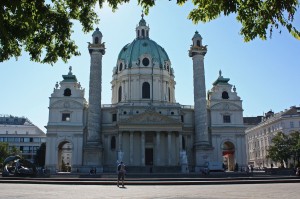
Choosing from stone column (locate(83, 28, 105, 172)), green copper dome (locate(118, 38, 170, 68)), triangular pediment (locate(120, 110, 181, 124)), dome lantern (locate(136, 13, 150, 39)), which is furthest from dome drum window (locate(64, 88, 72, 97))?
dome lantern (locate(136, 13, 150, 39))

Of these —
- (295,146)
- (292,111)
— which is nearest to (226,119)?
(295,146)

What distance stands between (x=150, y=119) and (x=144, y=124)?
1552 mm

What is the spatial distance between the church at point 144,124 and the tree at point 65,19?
152 ft

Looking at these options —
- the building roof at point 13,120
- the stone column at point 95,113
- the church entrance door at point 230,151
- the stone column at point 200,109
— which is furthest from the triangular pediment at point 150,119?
the building roof at point 13,120

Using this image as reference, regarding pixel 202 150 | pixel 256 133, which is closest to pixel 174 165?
pixel 202 150

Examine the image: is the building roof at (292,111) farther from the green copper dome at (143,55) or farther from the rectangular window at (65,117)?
the rectangular window at (65,117)

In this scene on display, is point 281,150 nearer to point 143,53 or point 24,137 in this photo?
point 143,53

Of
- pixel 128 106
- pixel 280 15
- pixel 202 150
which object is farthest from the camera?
pixel 128 106

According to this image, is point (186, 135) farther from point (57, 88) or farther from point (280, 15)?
point (280, 15)

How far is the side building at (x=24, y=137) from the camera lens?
107 meters

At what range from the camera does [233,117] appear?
69.4 m

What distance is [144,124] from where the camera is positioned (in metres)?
63.5

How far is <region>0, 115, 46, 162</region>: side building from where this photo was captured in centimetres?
10700

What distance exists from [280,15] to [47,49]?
853cm
